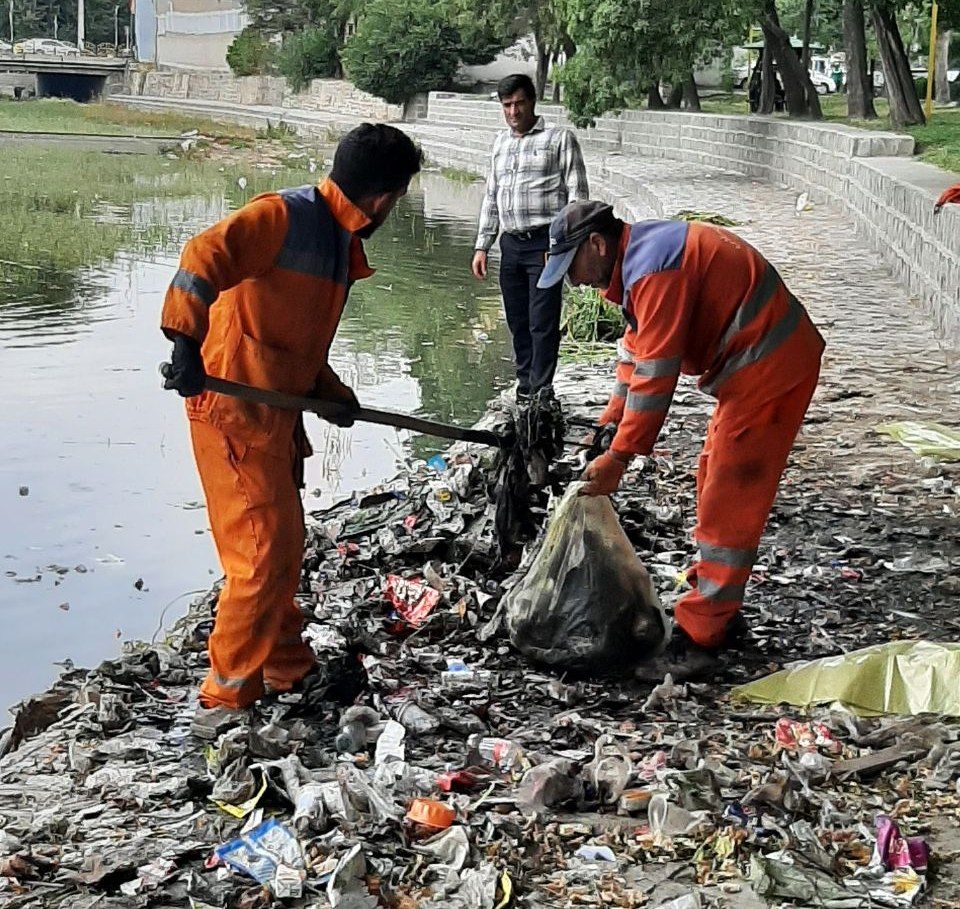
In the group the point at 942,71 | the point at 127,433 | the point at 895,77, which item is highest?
the point at 942,71

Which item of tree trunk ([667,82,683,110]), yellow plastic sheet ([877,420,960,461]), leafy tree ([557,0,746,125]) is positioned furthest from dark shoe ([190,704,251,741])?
tree trunk ([667,82,683,110])

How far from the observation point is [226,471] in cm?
403

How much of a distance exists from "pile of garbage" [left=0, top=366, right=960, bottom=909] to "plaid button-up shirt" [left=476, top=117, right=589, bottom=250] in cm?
252

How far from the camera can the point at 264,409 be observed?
4035mm

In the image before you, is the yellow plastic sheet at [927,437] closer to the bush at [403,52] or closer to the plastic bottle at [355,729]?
the plastic bottle at [355,729]

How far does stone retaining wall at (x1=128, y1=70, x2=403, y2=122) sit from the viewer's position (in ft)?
156

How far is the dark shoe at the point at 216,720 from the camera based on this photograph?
4.17 meters

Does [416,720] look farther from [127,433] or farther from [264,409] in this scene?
[127,433]

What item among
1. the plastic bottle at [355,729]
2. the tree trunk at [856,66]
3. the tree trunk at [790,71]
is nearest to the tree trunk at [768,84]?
the tree trunk at [790,71]

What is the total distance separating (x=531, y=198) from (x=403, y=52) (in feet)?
120

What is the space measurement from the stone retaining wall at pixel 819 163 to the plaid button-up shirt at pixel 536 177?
9.69ft

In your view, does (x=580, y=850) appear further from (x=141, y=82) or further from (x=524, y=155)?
(x=141, y=82)

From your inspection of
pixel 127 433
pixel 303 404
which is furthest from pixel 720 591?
pixel 127 433

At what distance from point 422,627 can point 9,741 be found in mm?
1450
